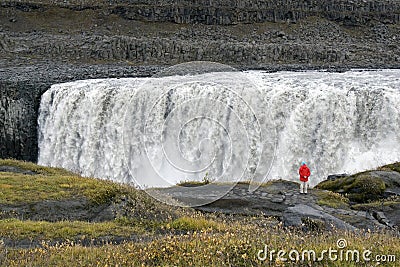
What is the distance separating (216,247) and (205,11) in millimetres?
70350

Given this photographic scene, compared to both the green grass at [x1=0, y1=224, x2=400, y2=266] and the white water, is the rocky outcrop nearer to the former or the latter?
the white water

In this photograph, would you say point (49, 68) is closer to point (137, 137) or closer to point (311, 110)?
point (137, 137)

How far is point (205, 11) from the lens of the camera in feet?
245

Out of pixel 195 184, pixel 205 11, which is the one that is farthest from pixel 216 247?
pixel 205 11

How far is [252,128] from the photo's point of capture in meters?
28.4

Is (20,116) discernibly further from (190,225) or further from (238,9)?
(238,9)

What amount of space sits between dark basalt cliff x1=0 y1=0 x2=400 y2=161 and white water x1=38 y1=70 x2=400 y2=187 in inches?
466

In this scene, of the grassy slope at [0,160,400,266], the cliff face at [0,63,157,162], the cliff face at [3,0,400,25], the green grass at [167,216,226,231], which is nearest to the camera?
the grassy slope at [0,160,400,266]

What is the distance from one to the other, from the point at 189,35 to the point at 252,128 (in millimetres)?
44444

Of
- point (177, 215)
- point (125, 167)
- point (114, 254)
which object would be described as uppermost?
point (114, 254)

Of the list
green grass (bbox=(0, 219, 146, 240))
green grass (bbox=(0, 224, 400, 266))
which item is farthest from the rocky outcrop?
green grass (bbox=(0, 224, 400, 266))

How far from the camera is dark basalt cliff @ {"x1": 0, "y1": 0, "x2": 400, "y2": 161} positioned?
5628cm

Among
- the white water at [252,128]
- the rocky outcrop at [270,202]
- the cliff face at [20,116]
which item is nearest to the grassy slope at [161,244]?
the rocky outcrop at [270,202]

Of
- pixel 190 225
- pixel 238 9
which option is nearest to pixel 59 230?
pixel 190 225
